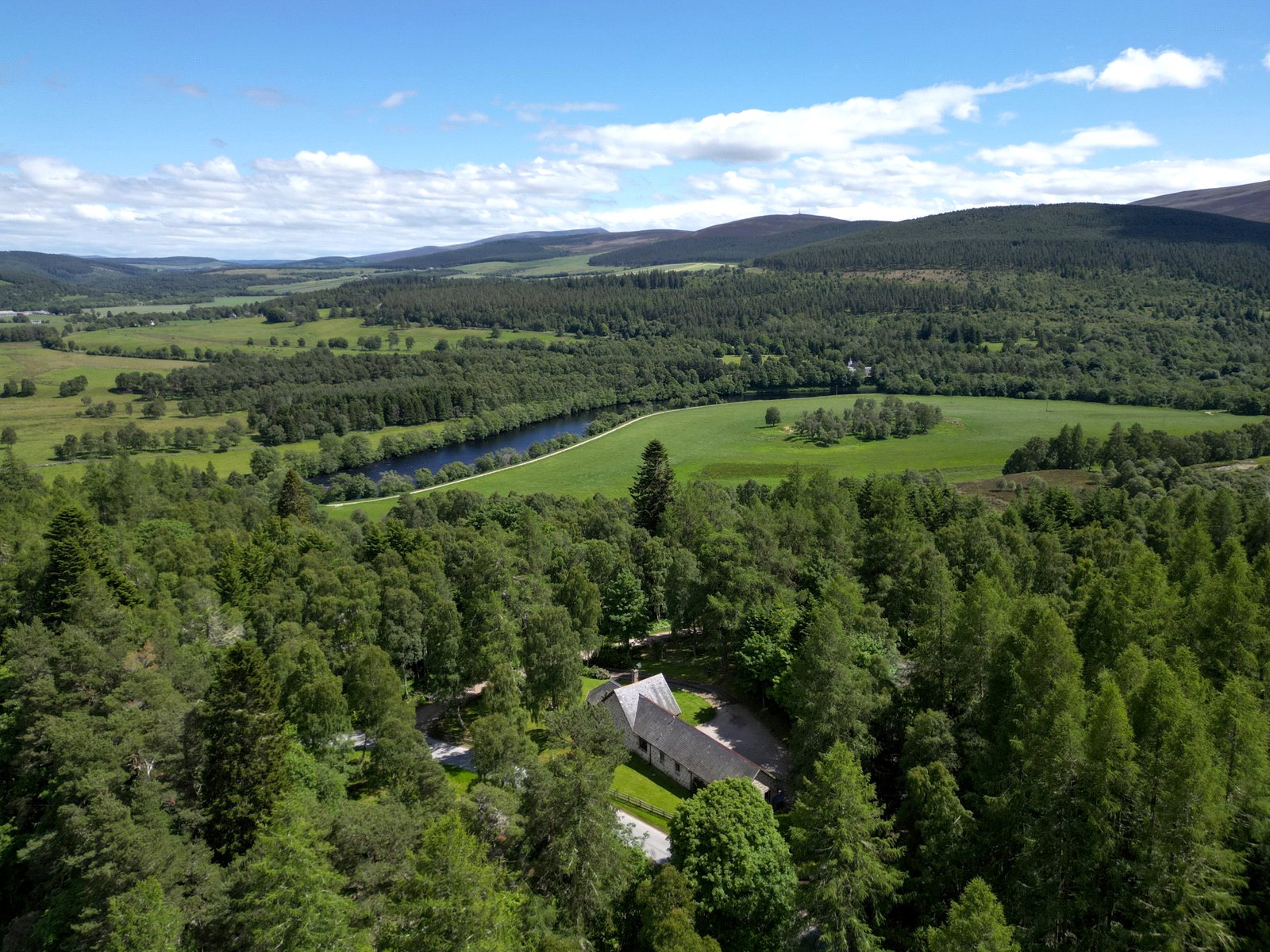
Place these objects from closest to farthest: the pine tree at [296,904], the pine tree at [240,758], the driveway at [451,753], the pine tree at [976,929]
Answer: the pine tree at [976,929]
the pine tree at [296,904]
the pine tree at [240,758]
the driveway at [451,753]

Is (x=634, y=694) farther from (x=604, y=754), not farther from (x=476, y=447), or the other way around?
(x=476, y=447)

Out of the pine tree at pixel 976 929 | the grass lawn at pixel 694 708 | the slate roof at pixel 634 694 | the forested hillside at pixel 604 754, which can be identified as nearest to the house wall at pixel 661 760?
the slate roof at pixel 634 694

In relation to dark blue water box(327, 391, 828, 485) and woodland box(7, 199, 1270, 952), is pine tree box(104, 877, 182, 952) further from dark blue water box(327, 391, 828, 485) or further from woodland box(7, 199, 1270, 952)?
dark blue water box(327, 391, 828, 485)

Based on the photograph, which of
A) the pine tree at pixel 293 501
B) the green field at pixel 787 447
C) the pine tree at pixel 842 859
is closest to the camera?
the pine tree at pixel 842 859

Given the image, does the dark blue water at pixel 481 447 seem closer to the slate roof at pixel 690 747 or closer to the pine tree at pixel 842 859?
the slate roof at pixel 690 747

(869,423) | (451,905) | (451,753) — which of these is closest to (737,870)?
(451,905)

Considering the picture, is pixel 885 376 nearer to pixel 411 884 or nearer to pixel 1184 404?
pixel 1184 404

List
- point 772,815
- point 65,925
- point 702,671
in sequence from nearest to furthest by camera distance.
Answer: point 65,925
point 772,815
point 702,671

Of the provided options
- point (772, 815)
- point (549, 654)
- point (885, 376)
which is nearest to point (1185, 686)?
point (772, 815)
